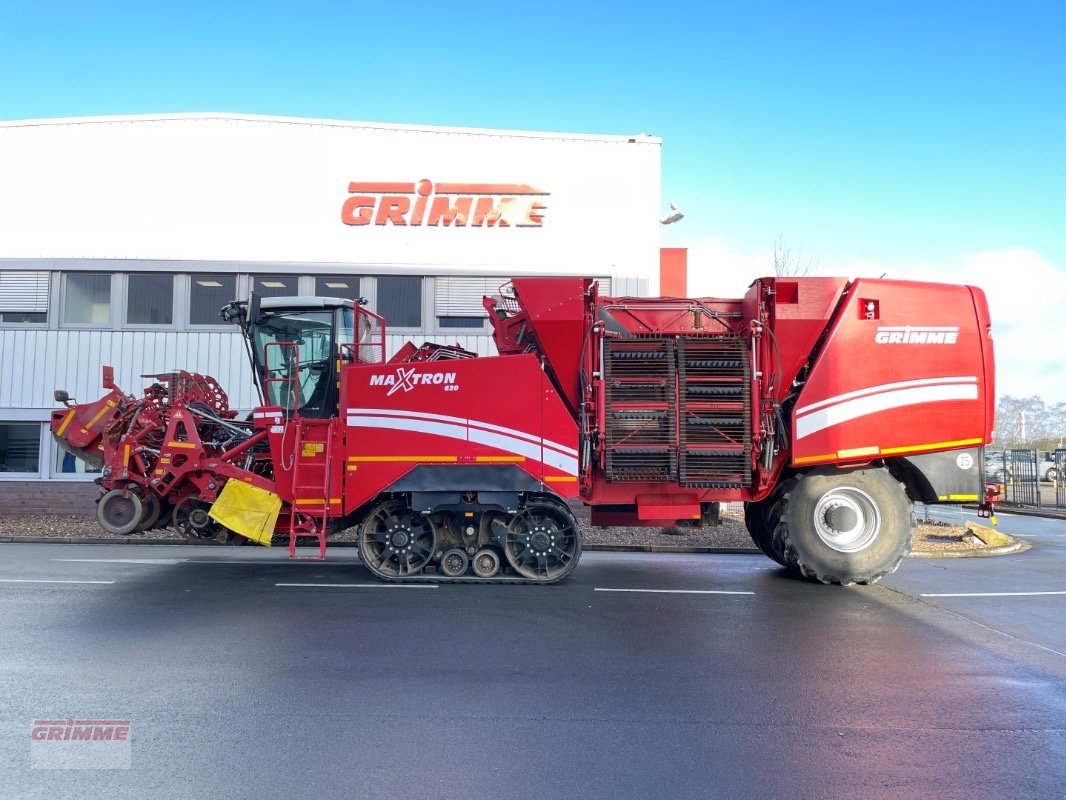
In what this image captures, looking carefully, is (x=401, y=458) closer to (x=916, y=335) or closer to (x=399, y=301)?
(x=916, y=335)

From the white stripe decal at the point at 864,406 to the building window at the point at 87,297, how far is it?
1386 cm

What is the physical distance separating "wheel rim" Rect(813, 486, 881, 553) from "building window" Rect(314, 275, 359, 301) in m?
10.6

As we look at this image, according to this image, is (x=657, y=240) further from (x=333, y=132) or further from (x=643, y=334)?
(x=643, y=334)

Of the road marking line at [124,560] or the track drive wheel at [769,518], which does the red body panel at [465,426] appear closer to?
the track drive wheel at [769,518]

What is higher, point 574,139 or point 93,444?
point 574,139

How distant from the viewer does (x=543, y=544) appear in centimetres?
804

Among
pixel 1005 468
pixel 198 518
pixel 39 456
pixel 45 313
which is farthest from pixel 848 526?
pixel 1005 468

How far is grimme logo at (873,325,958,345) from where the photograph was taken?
8.02 meters

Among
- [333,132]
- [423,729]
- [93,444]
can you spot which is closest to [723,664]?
[423,729]

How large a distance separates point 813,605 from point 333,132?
43.0 ft

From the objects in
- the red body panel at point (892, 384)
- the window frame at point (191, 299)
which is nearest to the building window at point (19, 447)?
the window frame at point (191, 299)

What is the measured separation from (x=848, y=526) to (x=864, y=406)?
1301 mm

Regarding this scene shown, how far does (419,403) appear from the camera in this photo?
798 cm

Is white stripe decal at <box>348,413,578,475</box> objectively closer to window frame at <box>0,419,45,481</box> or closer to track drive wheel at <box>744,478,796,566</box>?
track drive wheel at <box>744,478,796,566</box>
